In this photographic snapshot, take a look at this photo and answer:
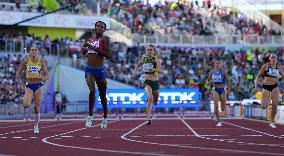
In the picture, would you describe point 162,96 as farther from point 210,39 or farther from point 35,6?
point 210,39

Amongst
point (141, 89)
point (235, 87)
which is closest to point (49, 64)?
point (141, 89)

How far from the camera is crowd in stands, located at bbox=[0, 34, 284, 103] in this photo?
138ft

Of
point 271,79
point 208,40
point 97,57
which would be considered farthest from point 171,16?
point 97,57

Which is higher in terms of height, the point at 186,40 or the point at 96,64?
the point at 186,40

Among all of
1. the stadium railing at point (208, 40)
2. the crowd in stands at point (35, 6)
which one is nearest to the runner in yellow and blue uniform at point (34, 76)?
the crowd in stands at point (35, 6)

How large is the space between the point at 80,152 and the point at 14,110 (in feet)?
83.5

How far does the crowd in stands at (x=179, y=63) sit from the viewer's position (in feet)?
138

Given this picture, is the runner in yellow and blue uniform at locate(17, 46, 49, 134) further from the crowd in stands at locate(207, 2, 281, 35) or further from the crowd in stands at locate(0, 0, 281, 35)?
the crowd in stands at locate(207, 2, 281, 35)

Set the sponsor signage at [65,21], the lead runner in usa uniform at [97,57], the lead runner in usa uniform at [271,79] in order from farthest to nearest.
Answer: the sponsor signage at [65,21] < the lead runner in usa uniform at [271,79] < the lead runner in usa uniform at [97,57]

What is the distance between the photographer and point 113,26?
50625mm

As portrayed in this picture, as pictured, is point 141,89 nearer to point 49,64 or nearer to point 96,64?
point 49,64

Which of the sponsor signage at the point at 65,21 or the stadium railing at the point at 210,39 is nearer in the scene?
the sponsor signage at the point at 65,21

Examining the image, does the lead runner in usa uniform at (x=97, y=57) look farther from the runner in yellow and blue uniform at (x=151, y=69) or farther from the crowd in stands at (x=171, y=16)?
the crowd in stands at (x=171, y=16)

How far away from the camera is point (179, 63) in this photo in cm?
4788
